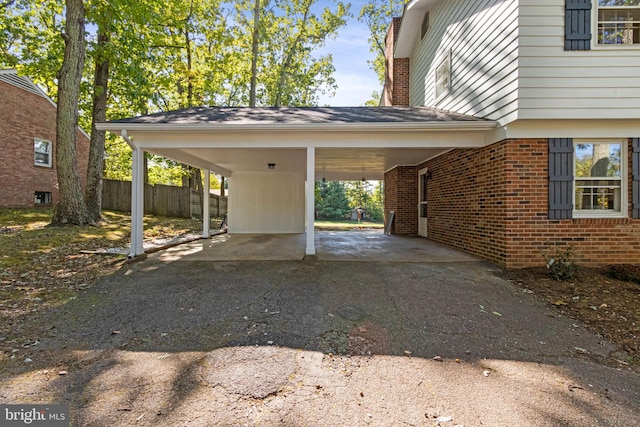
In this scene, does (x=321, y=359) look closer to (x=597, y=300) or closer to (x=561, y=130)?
(x=597, y=300)

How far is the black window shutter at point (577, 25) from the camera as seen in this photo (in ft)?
16.8

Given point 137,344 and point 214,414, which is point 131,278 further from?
point 214,414

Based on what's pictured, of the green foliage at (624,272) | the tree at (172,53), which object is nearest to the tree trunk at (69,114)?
the tree at (172,53)

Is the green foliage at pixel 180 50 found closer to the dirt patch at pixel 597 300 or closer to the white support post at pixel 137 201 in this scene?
the white support post at pixel 137 201

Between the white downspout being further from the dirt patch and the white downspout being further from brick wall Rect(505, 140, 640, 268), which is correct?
brick wall Rect(505, 140, 640, 268)

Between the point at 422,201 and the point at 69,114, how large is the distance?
36.3 ft

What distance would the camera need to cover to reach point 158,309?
3.92m

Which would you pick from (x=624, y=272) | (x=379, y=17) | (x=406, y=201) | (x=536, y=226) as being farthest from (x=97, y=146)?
(x=379, y=17)

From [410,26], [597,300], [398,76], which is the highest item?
[410,26]

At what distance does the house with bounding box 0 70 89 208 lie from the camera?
1198 centimetres

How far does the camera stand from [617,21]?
5266mm

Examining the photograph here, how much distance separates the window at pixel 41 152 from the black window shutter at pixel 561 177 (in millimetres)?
18171

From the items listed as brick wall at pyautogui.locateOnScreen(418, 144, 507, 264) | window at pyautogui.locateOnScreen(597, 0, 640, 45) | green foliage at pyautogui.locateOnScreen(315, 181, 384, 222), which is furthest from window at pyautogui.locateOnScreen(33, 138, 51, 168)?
window at pyautogui.locateOnScreen(597, 0, 640, 45)

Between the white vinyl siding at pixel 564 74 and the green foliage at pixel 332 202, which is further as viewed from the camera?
the green foliage at pixel 332 202
